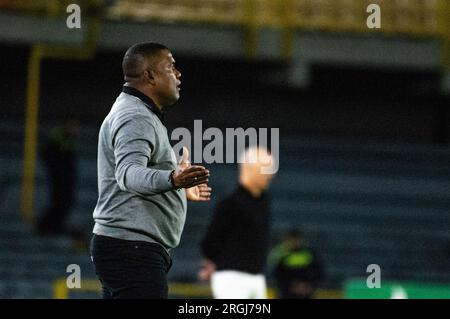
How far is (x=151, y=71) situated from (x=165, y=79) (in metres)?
0.07

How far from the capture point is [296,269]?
1184 cm

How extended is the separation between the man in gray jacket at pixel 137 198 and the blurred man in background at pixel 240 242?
10.2ft

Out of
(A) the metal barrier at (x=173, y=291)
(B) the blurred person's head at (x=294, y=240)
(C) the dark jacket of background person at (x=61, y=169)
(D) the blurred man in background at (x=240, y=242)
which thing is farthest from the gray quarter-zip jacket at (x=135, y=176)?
(C) the dark jacket of background person at (x=61, y=169)

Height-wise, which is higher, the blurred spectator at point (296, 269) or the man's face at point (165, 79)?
the man's face at point (165, 79)

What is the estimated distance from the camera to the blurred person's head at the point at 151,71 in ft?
16.2

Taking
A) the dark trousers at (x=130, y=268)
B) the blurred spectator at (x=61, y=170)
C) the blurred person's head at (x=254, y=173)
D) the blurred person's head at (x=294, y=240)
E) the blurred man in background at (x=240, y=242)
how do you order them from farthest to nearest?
1. the blurred spectator at (x=61, y=170)
2. the blurred person's head at (x=294, y=240)
3. the blurred person's head at (x=254, y=173)
4. the blurred man in background at (x=240, y=242)
5. the dark trousers at (x=130, y=268)

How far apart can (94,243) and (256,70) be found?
429 inches

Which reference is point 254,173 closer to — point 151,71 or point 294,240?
point 151,71

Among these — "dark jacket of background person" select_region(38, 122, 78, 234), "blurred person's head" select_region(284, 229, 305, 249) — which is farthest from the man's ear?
"dark jacket of background person" select_region(38, 122, 78, 234)

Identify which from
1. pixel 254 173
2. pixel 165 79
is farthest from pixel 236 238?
pixel 165 79

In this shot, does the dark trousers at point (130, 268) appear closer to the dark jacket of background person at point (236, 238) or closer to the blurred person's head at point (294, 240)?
the dark jacket of background person at point (236, 238)

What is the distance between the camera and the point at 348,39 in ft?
Answer: 48.5
